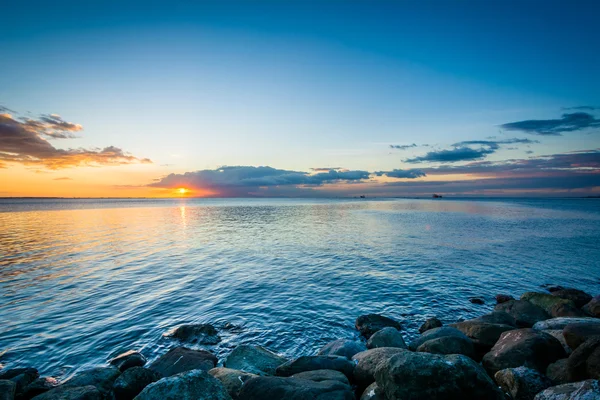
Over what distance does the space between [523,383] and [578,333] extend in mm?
3866

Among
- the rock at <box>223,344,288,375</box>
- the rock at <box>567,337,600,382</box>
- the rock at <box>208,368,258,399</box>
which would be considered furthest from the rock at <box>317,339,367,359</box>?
the rock at <box>567,337,600,382</box>

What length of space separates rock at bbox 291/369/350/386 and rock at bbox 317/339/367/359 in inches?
99.8

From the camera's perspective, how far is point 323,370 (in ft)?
28.2

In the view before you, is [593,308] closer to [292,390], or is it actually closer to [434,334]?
[434,334]

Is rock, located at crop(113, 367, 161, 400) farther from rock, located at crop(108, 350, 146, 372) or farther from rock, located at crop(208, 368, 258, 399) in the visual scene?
rock, located at crop(108, 350, 146, 372)

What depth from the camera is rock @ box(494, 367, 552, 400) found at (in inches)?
291

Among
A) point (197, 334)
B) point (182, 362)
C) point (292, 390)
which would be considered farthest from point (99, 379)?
point (292, 390)

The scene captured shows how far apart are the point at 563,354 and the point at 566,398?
4.62m

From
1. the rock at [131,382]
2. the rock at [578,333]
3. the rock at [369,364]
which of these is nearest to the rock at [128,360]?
the rock at [131,382]

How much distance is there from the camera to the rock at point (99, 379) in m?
8.31

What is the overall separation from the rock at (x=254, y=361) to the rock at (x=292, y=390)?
2.67 metres

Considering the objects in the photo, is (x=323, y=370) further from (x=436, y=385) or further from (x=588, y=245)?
(x=588, y=245)

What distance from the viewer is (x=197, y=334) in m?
13.6

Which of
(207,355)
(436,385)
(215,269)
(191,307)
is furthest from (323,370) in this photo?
(215,269)
